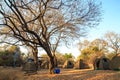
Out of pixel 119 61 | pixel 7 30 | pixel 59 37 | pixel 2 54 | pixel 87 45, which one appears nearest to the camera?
pixel 119 61

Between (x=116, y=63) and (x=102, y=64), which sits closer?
(x=116, y=63)

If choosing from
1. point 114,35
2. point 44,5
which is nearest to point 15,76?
point 44,5

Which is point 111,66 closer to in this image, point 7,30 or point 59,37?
point 59,37

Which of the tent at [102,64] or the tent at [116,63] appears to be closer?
the tent at [116,63]

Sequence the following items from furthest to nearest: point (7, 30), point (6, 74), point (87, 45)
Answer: point (87, 45) → point (7, 30) → point (6, 74)

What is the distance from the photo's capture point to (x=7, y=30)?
2642cm

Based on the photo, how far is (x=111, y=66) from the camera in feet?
77.2

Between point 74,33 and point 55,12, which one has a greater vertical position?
point 55,12

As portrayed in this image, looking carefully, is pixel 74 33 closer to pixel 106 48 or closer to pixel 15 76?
→ pixel 15 76

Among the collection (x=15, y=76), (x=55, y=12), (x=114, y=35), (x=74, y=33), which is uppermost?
(x=114, y=35)

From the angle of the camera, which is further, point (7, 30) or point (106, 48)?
point (106, 48)

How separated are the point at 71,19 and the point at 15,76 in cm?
825

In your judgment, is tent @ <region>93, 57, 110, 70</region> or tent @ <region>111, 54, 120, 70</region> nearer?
tent @ <region>111, 54, 120, 70</region>

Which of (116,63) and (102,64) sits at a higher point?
(102,64)
